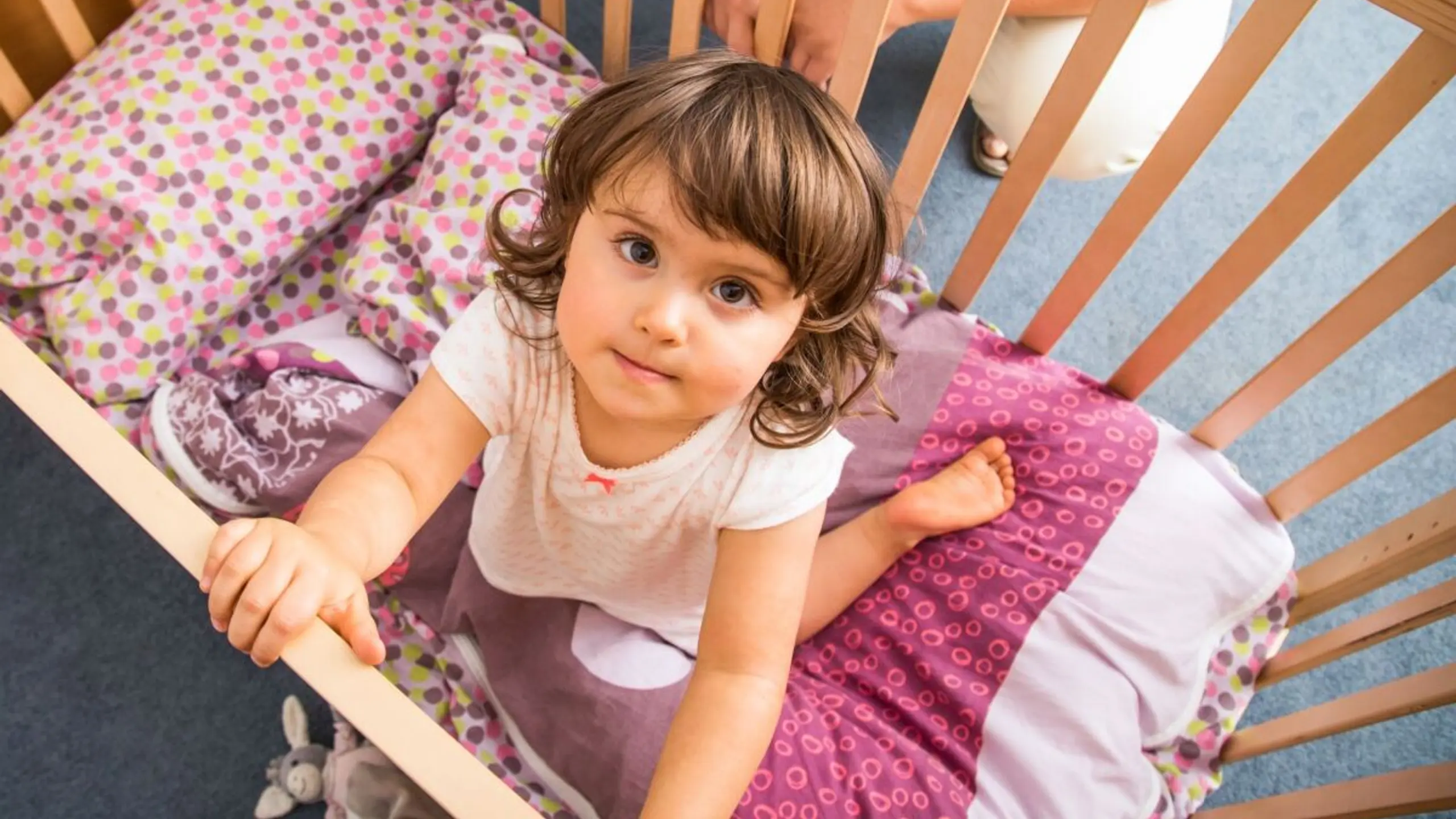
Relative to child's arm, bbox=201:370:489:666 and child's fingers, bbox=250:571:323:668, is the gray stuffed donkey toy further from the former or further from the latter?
child's fingers, bbox=250:571:323:668

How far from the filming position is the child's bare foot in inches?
42.7

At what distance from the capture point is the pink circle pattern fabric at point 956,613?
3.20 feet

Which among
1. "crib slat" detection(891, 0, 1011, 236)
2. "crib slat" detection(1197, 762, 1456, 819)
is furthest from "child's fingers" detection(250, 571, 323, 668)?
"crib slat" detection(1197, 762, 1456, 819)

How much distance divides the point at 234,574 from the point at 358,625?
0.24ft

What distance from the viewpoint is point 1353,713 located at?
0.95 metres

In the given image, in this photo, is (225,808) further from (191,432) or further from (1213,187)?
(1213,187)

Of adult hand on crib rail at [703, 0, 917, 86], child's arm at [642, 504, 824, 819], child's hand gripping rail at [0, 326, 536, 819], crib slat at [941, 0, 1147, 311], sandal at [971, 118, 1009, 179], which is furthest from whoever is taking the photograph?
sandal at [971, 118, 1009, 179]

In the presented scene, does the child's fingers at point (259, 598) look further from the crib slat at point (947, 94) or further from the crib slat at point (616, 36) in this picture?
the crib slat at point (616, 36)

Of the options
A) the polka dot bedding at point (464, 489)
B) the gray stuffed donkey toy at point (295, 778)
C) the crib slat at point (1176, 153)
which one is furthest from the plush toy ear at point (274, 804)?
the crib slat at point (1176, 153)

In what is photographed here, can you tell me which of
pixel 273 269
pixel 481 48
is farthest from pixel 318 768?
pixel 481 48

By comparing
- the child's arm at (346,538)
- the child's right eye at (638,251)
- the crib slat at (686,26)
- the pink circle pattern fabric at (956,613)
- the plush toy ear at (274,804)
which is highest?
the child's right eye at (638,251)

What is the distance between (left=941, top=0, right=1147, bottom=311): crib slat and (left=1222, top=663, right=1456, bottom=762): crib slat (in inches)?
21.2

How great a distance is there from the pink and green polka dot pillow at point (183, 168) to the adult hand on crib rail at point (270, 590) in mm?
622

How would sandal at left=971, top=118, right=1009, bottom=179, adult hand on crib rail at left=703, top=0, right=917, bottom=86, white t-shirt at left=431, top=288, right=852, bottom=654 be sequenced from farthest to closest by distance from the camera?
sandal at left=971, top=118, right=1009, bottom=179, adult hand on crib rail at left=703, top=0, right=917, bottom=86, white t-shirt at left=431, top=288, right=852, bottom=654
